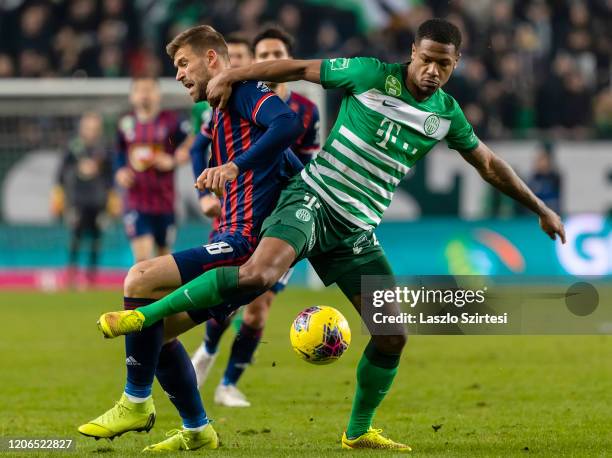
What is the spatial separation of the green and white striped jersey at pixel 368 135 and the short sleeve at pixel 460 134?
61mm

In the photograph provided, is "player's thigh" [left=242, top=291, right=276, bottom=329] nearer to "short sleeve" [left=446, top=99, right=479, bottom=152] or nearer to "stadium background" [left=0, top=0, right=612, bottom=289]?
"short sleeve" [left=446, top=99, right=479, bottom=152]

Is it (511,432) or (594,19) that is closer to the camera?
(511,432)

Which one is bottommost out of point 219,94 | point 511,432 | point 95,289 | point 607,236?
point 95,289

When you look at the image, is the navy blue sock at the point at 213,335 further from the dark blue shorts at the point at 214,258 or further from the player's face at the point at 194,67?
the player's face at the point at 194,67

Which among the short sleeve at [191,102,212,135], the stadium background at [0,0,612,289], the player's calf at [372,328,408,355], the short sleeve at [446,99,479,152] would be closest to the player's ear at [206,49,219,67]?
the short sleeve at [446,99,479,152]

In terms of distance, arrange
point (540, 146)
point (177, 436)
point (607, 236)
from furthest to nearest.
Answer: point (540, 146), point (607, 236), point (177, 436)

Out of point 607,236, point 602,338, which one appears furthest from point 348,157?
point 607,236

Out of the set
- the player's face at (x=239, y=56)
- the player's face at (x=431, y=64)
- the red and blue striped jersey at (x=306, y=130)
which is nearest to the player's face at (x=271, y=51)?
the player's face at (x=239, y=56)

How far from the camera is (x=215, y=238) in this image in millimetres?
6043

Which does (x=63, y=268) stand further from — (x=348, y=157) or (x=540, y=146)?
(x=348, y=157)

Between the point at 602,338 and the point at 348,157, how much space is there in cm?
682

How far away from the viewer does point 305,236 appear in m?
5.73

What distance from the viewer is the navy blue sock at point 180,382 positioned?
19.9 ft

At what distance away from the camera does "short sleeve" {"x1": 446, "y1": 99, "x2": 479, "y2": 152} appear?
616cm
